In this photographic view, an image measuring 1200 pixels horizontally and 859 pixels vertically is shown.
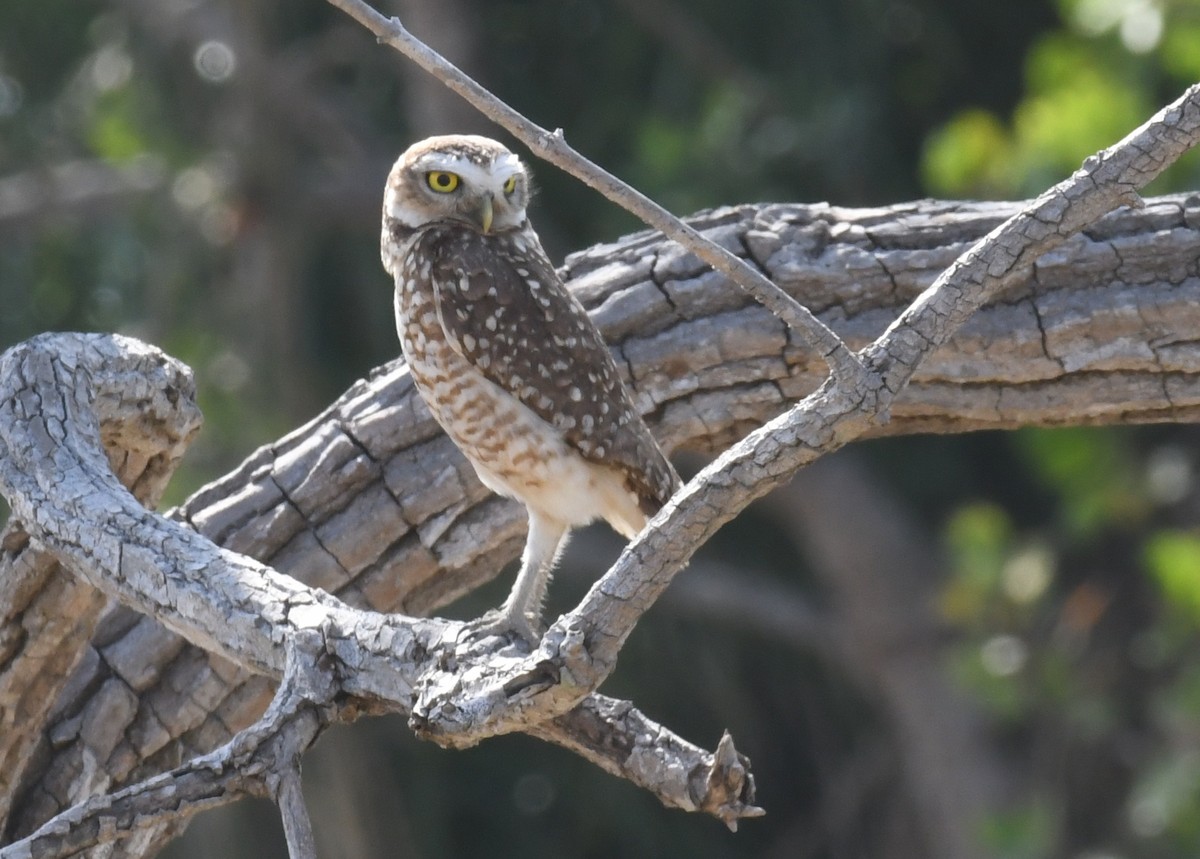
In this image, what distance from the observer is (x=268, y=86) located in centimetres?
816

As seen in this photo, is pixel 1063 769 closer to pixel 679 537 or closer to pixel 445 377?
pixel 445 377

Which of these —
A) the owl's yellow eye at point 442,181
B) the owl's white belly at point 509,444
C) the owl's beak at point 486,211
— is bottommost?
the owl's white belly at point 509,444

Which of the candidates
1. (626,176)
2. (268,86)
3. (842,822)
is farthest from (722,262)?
(842,822)

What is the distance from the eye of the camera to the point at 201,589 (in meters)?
3.13

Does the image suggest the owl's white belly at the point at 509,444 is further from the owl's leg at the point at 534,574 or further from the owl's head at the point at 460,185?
the owl's head at the point at 460,185

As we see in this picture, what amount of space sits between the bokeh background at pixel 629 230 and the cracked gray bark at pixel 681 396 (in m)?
3.00

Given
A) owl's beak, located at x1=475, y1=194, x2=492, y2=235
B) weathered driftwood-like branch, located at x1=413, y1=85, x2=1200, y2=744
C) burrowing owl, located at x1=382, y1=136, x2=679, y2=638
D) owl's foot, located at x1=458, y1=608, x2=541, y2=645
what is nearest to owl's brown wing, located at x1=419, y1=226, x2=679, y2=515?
burrowing owl, located at x1=382, y1=136, x2=679, y2=638

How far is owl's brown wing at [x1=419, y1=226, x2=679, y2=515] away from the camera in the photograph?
381 cm

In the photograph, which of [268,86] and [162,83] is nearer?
[268,86]

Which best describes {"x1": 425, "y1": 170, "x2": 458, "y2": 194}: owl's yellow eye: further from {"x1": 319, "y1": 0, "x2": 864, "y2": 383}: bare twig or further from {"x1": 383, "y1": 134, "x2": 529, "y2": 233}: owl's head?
{"x1": 319, "y1": 0, "x2": 864, "y2": 383}: bare twig

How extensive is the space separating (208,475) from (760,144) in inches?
115

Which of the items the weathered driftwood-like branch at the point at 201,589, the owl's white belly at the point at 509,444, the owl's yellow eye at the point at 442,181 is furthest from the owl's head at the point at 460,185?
the weathered driftwood-like branch at the point at 201,589

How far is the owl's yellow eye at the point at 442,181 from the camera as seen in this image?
4.04 m

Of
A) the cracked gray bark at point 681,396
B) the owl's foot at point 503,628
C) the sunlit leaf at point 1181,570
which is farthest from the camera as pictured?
the sunlit leaf at point 1181,570
